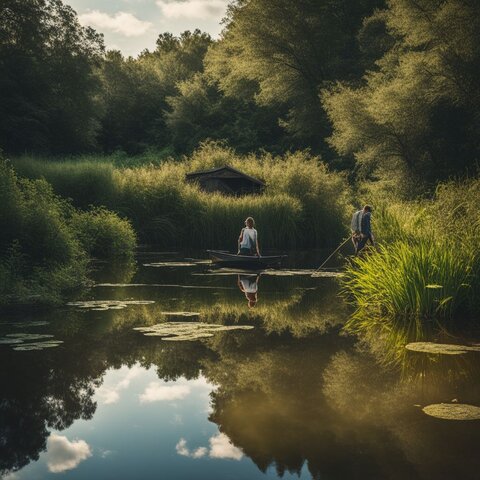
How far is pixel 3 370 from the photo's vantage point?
8.06m

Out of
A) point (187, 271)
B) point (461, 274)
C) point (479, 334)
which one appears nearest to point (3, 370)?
point (479, 334)

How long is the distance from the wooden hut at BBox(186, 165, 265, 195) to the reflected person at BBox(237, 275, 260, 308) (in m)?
15.8

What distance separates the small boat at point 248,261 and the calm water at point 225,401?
7.46 meters

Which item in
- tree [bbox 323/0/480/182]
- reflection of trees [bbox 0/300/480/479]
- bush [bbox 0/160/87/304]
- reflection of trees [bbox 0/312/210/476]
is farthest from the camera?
tree [bbox 323/0/480/182]

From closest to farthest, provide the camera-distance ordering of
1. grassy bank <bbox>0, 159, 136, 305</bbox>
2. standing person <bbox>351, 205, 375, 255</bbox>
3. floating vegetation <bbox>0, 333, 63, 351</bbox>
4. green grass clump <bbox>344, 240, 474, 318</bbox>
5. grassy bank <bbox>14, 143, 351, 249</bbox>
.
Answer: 1. floating vegetation <bbox>0, 333, 63, 351</bbox>
2. green grass clump <bbox>344, 240, 474, 318</bbox>
3. grassy bank <bbox>0, 159, 136, 305</bbox>
4. standing person <bbox>351, 205, 375, 255</bbox>
5. grassy bank <bbox>14, 143, 351, 249</bbox>

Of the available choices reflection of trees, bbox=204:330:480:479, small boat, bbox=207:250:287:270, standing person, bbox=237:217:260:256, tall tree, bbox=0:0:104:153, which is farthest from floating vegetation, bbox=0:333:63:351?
tall tree, bbox=0:0:104:153

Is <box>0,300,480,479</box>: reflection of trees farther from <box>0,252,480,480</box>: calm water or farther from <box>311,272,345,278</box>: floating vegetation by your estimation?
<box>311,272,345,278</box>: floating vegetation

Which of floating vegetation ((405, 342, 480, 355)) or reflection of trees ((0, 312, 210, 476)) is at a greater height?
floating vegetation ((405, 342, 480, 355))

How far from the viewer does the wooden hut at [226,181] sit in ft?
112

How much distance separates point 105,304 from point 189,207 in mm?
16434

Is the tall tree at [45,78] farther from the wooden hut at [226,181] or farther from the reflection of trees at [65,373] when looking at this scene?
the reflection of trees at [65,373]

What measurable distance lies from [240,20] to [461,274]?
1628 inches

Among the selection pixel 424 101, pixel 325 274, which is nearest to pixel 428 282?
pixel 325 274

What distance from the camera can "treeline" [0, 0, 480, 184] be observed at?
3378 centimetres
